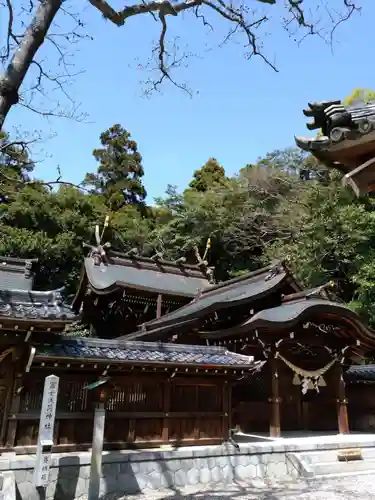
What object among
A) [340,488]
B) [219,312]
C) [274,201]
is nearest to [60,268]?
[274,201]

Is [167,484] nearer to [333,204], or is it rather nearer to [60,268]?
[333,204]

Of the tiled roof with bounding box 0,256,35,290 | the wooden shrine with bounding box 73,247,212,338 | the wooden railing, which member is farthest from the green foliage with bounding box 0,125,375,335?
the wooden railing

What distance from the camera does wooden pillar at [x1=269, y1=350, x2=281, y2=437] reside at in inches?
457

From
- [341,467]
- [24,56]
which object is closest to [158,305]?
[341,467]

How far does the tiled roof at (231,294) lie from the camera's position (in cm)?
1366

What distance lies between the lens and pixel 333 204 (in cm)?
2208

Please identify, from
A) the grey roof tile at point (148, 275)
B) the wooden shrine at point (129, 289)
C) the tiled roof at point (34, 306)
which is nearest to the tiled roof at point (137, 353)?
the tiled roof at point (34, 306)

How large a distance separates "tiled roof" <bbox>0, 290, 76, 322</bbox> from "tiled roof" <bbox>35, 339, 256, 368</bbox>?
72cm

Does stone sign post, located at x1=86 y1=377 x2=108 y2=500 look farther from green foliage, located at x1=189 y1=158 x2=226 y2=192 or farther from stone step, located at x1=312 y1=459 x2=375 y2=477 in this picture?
green foliage, located at x1=189 y1=158 x2=226 y2=192

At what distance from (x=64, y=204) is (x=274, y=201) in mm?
15460

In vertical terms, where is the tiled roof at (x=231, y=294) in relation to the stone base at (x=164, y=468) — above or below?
above

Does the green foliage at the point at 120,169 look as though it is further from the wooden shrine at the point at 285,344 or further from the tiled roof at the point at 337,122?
the tiled roof at the point at 337,122

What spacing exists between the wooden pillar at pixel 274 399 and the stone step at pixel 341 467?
6.52ft

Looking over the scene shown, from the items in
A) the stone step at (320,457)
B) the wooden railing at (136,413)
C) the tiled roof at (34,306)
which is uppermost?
the tiled roof at (34,306)
